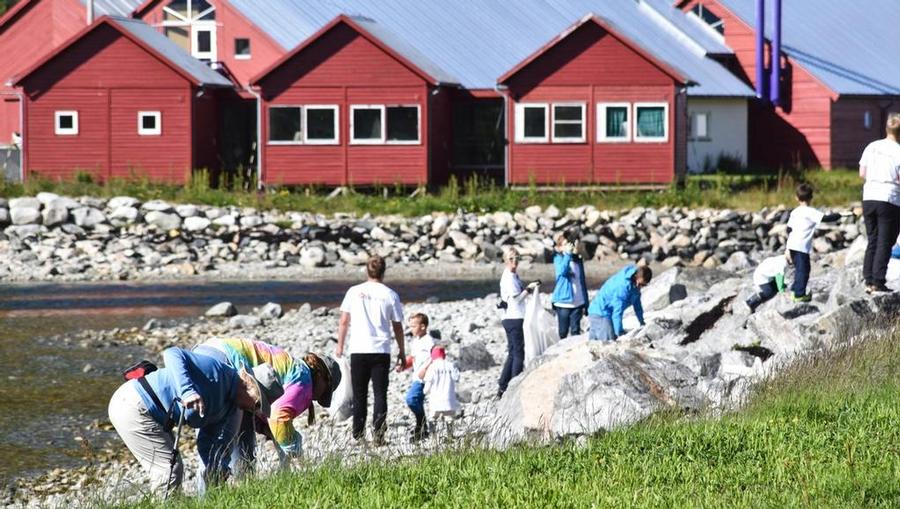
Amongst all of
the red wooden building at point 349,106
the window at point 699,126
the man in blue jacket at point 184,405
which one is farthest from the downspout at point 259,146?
the man in blue jacket at point 184,405

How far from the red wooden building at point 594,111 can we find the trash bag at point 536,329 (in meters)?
23.6

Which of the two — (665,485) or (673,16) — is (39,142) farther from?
(665,485)

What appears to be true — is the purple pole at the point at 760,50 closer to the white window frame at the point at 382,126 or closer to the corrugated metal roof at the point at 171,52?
the white window frame at the point at 382,126

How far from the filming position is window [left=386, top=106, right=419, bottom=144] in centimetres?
3991

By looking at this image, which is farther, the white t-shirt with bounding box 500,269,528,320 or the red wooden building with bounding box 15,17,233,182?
the red wooden building with bounding box 15,17,233,182

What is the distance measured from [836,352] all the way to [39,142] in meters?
31.1

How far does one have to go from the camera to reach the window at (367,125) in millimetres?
39844

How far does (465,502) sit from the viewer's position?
8367 mm

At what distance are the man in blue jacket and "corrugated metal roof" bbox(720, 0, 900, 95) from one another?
136ft

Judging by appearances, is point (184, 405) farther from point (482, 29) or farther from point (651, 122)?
point (482, 29)

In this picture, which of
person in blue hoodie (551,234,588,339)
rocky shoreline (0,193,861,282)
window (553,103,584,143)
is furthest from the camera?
window (553,103,584,143)

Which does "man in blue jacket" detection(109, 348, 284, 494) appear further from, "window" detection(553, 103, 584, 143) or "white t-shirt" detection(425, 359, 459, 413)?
"window" detection(553, 103, 584, 143)

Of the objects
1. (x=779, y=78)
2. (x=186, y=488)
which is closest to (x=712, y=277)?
(x=186, y=488)

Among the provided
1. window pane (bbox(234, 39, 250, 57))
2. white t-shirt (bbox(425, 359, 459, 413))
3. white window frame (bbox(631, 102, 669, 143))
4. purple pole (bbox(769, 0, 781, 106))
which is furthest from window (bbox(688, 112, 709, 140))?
white t-shirt (bbox(425, 359, 459, 413))
